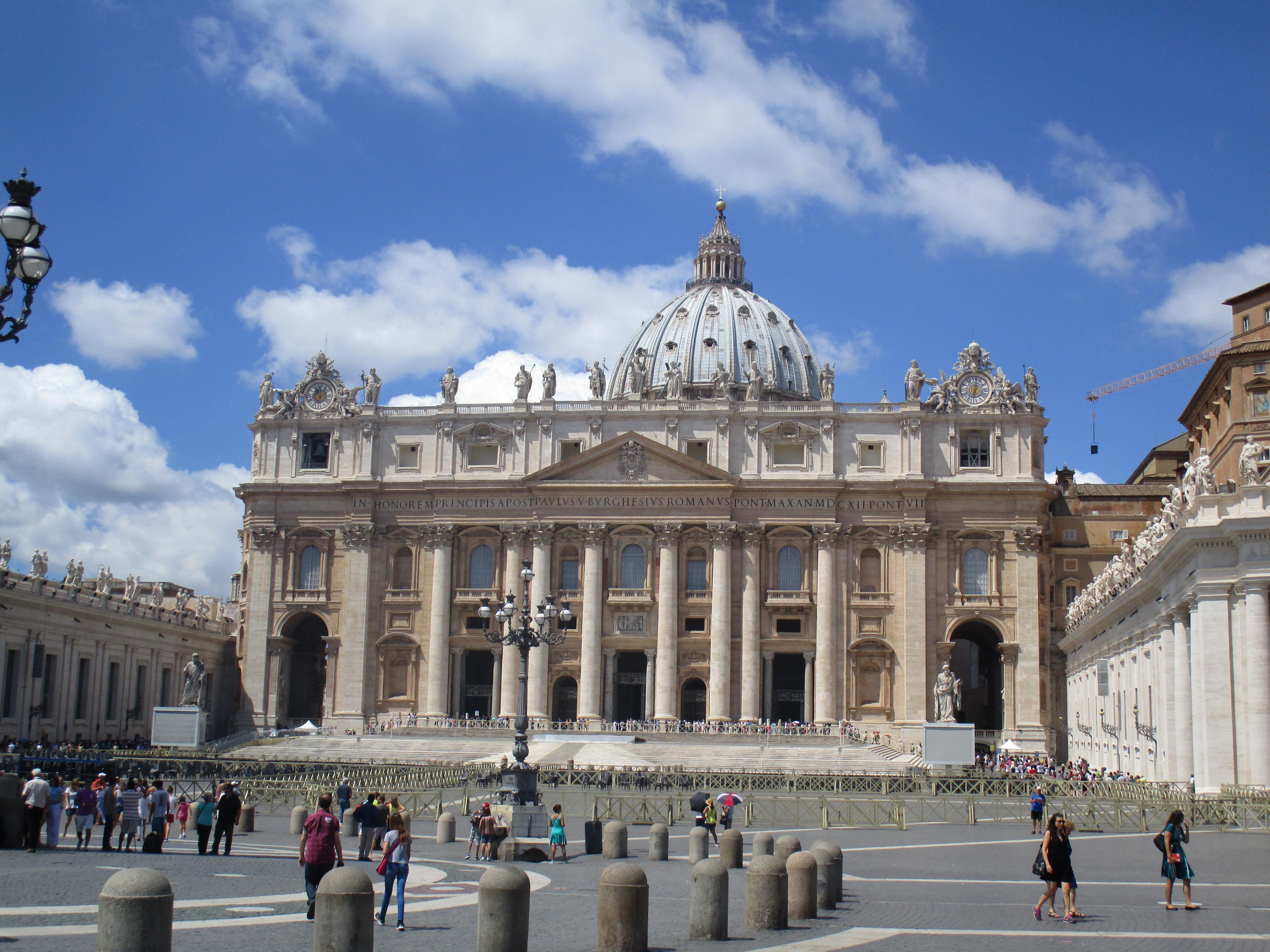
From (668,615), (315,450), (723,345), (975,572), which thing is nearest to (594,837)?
(668,615)

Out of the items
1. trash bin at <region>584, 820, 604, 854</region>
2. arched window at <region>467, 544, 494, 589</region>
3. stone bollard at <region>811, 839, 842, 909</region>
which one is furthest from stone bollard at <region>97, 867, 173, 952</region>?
arched window at <region>467, 544, 494, 589</region>

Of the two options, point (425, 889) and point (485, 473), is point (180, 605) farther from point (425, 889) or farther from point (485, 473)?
point (425, 889)

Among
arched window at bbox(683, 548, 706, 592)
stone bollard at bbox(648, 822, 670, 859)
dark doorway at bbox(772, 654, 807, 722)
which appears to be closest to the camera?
stone bollard at bbox(648, 822, 670, 859)

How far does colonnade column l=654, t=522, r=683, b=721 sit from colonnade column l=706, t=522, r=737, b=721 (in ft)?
6.25

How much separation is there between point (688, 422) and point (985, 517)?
17520mm

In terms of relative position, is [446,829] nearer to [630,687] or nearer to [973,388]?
[630,687]

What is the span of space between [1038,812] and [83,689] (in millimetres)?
48919

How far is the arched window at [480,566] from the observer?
80.4 metres

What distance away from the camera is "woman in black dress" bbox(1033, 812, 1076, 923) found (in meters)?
18.2

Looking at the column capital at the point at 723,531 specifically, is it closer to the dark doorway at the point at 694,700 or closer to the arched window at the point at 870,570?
the arched window at the point at 870,570

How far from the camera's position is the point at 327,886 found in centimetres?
1294

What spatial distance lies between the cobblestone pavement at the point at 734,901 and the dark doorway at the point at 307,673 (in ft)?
184

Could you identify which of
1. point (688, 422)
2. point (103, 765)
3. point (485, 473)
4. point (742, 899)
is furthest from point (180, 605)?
point (742, 899)

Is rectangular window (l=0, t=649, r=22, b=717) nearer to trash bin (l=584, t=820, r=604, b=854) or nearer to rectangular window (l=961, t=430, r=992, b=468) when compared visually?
trash bin (l=584, t=820, r=604, b=854)
